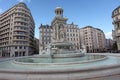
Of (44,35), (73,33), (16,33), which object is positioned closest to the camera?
(16,33)

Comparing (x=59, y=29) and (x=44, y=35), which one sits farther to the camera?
(x=44, y=35)

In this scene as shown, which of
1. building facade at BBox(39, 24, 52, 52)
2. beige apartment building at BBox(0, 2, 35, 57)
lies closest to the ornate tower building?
beige apartment building at BBox(0, 2, 35, 57)

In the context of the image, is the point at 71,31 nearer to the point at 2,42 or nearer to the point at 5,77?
the point at 2,42

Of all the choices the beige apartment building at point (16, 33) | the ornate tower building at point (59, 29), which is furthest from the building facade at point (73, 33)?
the ornate tower building at point (59, 29)

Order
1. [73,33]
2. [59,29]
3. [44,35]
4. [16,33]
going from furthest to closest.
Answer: [73,33] < [44,35] < [16,33] < [59,29]

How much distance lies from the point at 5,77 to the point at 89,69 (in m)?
5.76

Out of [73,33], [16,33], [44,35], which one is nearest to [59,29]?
[16,33]

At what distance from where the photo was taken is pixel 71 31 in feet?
259

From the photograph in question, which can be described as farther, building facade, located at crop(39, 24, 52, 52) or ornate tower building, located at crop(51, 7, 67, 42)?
building facade, located at crop(39, 24, 52, 52)

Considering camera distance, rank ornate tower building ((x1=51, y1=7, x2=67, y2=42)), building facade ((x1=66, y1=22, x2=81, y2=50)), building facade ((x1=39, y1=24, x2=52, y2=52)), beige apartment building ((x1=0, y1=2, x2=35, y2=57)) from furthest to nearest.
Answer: building facade ((x1=66, y1=22, x2=81, y2=50))
building facade ((x1=39, y1=24, x2=52, y2=52))
beige apartment building ((x1=0, y1=2, x2=35, y2=57))
ornate tower building ((x1=51, y1=7, x2=67, y2=42))

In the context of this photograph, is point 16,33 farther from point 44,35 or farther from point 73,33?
point 73,33

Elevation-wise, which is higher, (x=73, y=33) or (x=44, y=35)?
(x=73, y=33)

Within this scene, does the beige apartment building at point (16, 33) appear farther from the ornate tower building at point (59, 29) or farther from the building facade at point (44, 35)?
the ornate tower building at point (59, 29)

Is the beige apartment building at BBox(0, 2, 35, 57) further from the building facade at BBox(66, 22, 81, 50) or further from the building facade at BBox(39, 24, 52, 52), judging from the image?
the building facade at BBox(66, 22, 81, 50)
